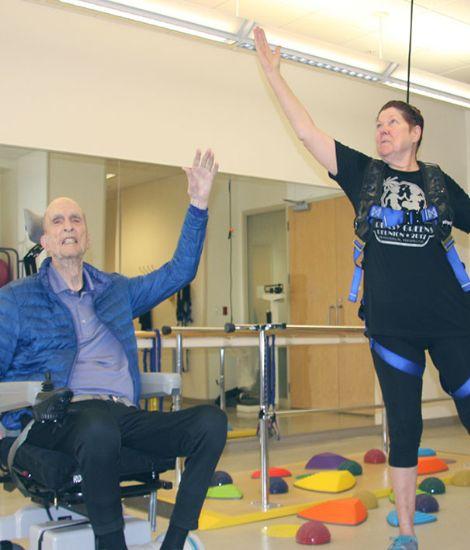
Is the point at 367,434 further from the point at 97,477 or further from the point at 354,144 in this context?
the point at 97,477

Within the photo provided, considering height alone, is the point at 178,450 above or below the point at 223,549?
above

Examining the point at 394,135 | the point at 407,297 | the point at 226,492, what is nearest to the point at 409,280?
the point at 407,297

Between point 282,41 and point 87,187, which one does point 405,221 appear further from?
point 87,187

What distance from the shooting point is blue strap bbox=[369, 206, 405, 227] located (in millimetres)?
2631

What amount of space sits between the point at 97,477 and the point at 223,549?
1263 mm

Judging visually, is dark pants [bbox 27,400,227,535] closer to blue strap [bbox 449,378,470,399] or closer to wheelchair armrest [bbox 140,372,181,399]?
wheelchair armrest [bbox 140,372,181,399]

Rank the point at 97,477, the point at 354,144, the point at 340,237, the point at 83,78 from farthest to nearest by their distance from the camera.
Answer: the point at 340,237 → the point at 354,144 → the point at 83,78 → the point at 97,477

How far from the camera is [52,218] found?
8.80ft

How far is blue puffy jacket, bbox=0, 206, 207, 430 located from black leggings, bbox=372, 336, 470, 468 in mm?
734

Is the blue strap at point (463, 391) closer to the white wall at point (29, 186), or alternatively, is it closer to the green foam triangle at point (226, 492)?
the green foam triangle at point (226, 492)

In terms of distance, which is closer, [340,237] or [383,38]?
[383,38]

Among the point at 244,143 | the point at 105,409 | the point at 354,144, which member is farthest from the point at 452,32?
the point at 105,409

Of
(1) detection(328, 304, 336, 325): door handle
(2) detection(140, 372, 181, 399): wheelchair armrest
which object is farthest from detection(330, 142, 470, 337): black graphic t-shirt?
(1) detection(328, 304, 336, 325): door handle

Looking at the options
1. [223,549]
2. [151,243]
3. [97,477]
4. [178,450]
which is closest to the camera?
[97,477]
